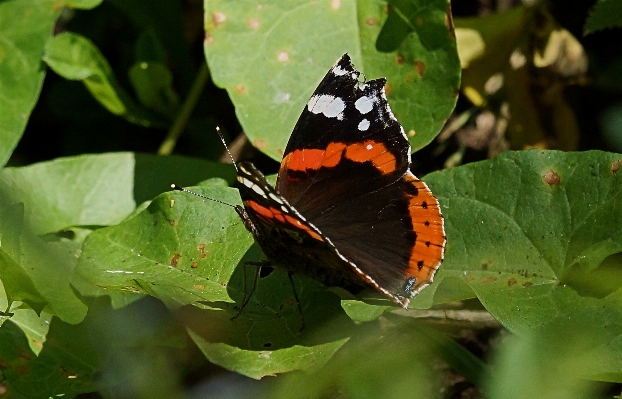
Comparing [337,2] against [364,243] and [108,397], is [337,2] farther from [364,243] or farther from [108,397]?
[108,397]

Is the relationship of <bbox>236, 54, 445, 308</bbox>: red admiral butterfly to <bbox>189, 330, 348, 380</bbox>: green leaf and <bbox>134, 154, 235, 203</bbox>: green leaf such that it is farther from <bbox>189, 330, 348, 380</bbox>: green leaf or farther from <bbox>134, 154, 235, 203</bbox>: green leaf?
<bbox>134, 154, 235, 203</bbox>: green leaf

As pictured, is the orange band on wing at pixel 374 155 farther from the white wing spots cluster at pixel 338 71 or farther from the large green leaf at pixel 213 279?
the large green leaf at pixel 213 279

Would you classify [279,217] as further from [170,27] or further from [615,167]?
[170,27]

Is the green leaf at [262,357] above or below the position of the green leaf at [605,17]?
below

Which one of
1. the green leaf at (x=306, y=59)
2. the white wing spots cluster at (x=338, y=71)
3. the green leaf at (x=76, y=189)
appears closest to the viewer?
the white wing spots cluster at (x=338, y=71)

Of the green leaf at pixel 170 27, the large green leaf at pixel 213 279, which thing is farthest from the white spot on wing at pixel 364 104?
the green leaf at pixel 170 27

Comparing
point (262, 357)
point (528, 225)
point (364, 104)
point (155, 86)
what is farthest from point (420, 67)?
point (155, 86)

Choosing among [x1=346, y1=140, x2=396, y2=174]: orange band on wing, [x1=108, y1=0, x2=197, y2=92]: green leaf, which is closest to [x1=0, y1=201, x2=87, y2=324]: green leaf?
[x1=346, y1=140, x2=396, y2=174]: orange band on wing
